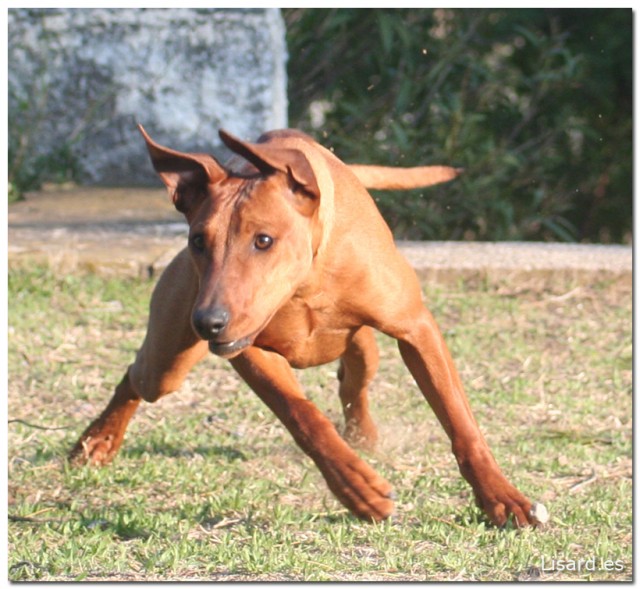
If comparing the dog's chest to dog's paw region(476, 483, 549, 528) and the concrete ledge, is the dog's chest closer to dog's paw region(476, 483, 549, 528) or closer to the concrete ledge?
dog's paw region(476, 483, 549, 528)

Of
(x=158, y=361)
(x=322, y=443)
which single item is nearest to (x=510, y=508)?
(x=322, y=443)

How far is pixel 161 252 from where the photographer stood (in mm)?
6871

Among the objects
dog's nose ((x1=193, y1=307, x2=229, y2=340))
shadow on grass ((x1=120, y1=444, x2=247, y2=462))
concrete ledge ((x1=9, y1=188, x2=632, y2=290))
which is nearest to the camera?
dog's nose ((x1=193, y1=307, x2=229, y2=340))

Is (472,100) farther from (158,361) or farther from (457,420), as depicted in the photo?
(457,420)

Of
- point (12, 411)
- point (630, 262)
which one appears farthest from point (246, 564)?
point (630, 262)

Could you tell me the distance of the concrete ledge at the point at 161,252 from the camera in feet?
22.2

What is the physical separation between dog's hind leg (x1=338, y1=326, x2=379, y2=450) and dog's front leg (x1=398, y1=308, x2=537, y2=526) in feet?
1.77

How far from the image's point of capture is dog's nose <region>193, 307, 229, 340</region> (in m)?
3.31

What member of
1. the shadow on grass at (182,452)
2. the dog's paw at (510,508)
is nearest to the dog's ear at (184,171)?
the dog's paw at (510,508)

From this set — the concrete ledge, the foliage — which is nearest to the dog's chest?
the concrete ledge

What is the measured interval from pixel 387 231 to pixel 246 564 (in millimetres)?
1171

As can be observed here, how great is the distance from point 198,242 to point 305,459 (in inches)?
57.3

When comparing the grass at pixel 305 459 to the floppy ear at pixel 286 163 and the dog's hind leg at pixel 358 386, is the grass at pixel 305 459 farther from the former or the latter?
the floppy ear at pixel 286 163

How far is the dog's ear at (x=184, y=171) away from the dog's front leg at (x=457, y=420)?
80 centimetres
